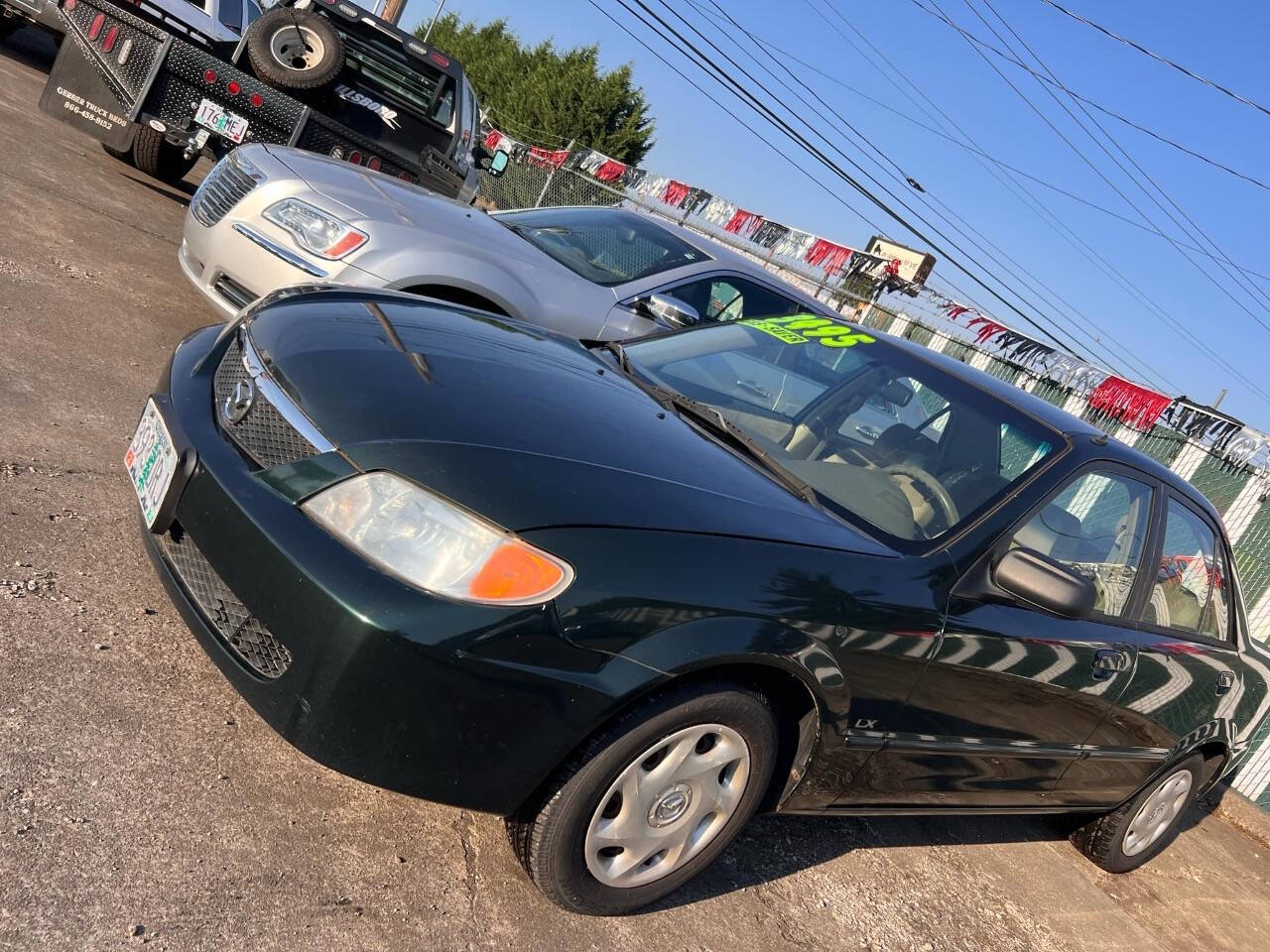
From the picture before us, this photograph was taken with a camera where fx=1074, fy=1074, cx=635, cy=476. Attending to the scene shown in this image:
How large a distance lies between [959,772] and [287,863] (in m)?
2.02

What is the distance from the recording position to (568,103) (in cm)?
3853

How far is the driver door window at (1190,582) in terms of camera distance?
3.96 m

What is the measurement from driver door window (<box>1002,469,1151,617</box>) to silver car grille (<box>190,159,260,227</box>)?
4.05 m

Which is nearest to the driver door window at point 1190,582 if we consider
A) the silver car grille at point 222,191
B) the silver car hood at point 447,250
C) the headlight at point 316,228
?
the silver car hood at point 447,250

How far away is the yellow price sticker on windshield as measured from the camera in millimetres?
4047

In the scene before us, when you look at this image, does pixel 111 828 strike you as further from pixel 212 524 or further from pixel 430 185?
pixel 430 185

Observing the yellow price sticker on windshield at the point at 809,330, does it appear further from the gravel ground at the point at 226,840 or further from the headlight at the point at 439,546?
the headlight at the point at 439,546

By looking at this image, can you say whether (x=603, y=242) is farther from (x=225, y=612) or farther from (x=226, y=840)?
(x=226, y=840)

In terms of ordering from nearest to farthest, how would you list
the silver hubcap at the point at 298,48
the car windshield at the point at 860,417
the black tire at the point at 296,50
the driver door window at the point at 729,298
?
1. the car windshield at the point at 860,417
2. the driver door window at the point at 729,298
3. the black tire at the point at 296,50
4. the silver hubcap at the point at 298,48

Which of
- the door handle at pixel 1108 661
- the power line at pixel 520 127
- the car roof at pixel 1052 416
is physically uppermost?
the power line at pixel 520 127

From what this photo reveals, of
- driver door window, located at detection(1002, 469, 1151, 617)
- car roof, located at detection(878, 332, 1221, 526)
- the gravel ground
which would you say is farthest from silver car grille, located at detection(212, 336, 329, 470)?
car roof, located at detection(878, 332, 1221, 526)

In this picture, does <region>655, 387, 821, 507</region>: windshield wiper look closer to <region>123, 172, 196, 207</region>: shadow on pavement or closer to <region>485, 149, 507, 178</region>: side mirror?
<region>485, 149, 507, 178</region>: side mirror

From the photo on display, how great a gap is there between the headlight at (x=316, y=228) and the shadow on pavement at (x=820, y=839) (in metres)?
3.17

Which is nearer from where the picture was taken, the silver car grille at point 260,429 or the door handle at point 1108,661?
the silver car grille at point 260,429
